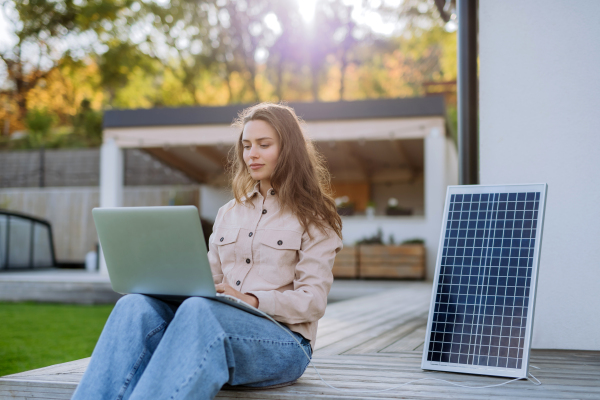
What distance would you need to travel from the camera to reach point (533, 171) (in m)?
3.28

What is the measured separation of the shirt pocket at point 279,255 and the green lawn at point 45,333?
2.83 metres

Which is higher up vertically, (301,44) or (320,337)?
(301,44)

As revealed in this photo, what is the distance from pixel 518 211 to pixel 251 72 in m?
20.0

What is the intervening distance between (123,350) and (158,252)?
1.13 feet

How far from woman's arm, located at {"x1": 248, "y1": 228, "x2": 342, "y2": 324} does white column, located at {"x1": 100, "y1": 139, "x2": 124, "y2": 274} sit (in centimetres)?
918

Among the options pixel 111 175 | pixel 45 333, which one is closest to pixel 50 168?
pixel 111 175

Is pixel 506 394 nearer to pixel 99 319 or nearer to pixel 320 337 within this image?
pixel 320 337

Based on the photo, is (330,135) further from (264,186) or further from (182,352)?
(182,352)

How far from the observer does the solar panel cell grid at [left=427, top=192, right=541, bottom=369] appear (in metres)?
2.47

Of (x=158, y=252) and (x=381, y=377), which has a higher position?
(x=158, y=252)

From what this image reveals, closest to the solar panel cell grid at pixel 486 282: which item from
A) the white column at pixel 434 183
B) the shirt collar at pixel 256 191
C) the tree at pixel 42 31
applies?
the shirt collar at pixel 256 191

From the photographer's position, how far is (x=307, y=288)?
2.10 meters

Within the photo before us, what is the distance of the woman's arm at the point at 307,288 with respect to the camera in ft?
6.73

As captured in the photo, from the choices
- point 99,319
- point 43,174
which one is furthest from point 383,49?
point 99,319
